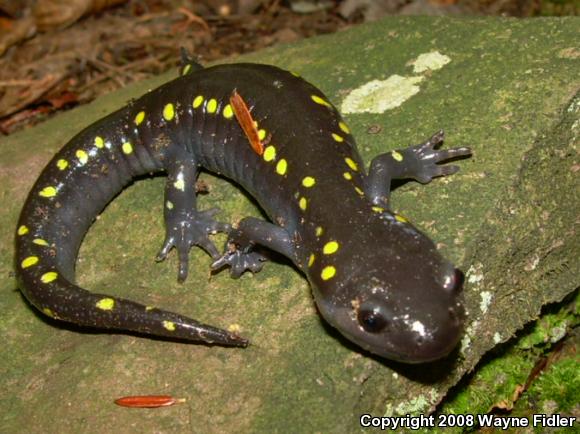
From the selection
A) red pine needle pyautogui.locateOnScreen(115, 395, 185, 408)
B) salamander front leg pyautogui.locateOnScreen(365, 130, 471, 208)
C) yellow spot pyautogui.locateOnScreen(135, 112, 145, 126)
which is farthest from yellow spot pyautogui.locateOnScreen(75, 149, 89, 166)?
salamander front leg pyautogui.locateOnScreen(365, 130, 471, 208)

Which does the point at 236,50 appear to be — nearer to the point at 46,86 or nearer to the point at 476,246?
the point at 46,86

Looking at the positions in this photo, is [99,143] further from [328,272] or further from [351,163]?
[328,272]

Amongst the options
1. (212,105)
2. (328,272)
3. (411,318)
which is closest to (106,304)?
(328,272)

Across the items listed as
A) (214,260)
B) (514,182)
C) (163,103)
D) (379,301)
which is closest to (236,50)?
(163,103)

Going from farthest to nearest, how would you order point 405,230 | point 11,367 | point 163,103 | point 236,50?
point 236,50 → point 163,103 → point 11,367 → point 405,230

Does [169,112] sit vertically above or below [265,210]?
above

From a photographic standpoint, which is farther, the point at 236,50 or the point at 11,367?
the point at 236,50

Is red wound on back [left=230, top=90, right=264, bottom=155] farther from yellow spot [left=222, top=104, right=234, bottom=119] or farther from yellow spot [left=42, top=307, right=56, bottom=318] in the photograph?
yellow spot [left=42, top=307, right=56, bottom=318]
